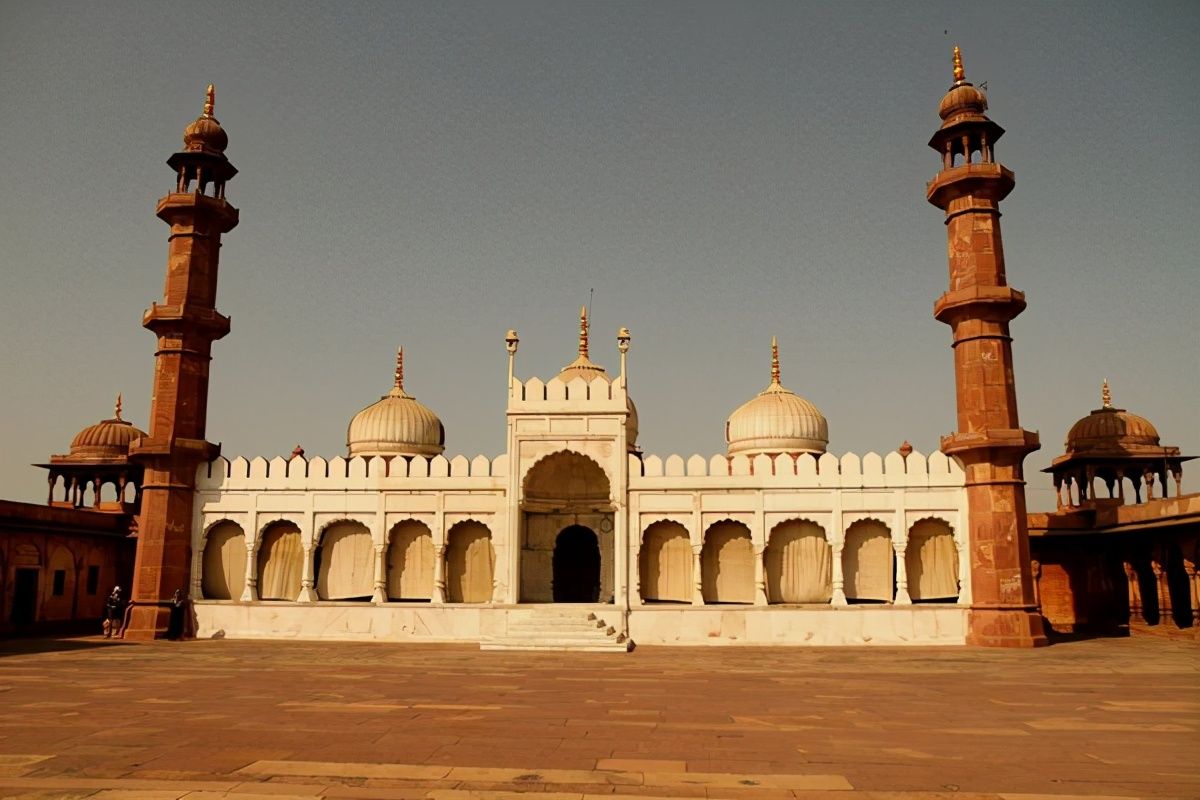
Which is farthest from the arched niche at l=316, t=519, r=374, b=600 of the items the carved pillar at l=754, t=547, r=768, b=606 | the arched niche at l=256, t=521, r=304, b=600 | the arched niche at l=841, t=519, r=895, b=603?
the arched niche at l=841, t=519, r=895, b=603

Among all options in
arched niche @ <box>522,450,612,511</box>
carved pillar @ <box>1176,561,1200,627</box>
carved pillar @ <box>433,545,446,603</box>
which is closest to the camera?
carved pillar @ <box>1176,561,1200,627</box>

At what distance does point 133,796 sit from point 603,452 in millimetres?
16930

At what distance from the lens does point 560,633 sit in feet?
68.0

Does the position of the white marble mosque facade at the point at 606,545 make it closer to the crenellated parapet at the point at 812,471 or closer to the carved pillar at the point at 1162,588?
the crenellated parapet at the point at 812,471

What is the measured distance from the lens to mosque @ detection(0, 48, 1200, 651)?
21531mm

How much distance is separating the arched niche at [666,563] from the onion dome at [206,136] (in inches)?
655

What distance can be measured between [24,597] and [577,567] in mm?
15502

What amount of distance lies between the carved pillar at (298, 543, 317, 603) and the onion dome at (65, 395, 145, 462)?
1357cm

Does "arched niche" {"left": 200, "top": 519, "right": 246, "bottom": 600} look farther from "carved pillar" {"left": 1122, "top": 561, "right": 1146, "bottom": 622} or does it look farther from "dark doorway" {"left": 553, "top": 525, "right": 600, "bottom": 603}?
"carved pillar" {"left": 1122, "top": 561, "right": 1146, "bottom": 622}

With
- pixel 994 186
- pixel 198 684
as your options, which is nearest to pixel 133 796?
pixel 198 684

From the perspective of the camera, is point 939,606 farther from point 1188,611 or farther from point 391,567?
point 391,567

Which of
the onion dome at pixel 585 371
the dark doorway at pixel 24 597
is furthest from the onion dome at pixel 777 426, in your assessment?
the dark doorway at pixel 24 597

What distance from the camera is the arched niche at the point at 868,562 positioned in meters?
22.7

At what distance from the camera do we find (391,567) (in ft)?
79.7
